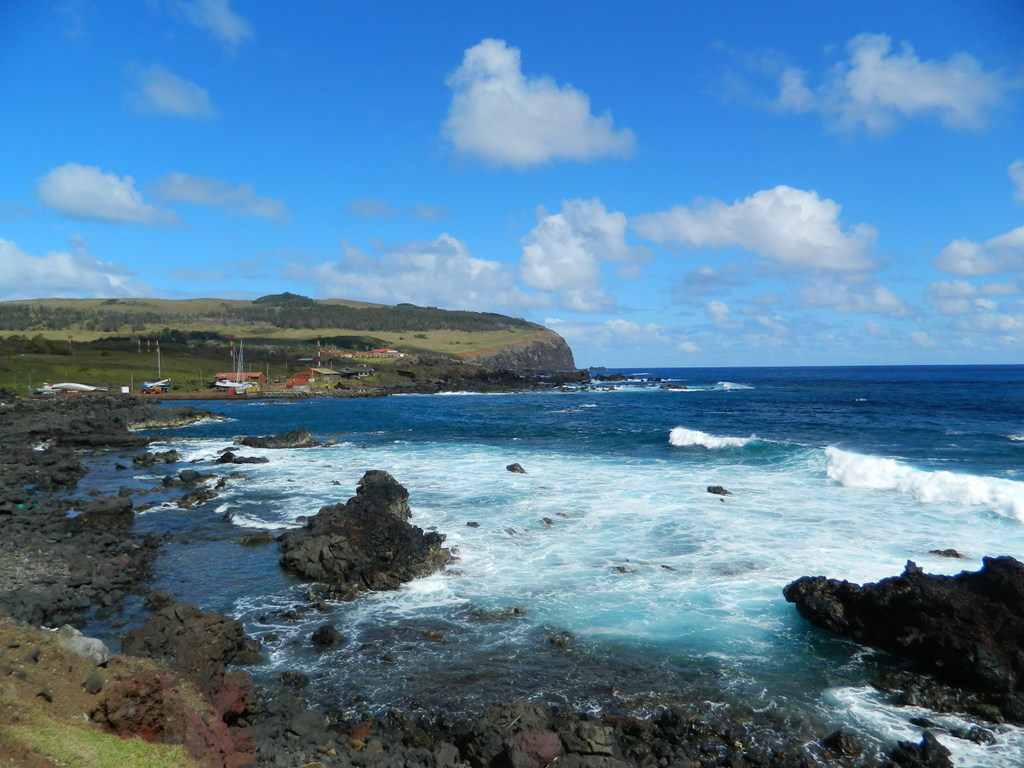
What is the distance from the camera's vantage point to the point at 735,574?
16891 mm

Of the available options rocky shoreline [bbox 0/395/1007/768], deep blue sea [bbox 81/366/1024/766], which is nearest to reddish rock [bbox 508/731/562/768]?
rocky shoreline [bbox 0/395/1007/768]

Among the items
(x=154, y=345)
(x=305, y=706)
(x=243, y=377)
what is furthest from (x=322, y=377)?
A: (x=305, y=706)

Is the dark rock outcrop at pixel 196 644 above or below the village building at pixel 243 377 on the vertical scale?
below

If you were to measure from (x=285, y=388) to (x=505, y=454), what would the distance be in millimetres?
69214

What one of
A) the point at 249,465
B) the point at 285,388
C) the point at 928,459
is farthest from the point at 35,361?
the point at 928,459

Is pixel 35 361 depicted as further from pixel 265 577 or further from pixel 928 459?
pixel 928 459

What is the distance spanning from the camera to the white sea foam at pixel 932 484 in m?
22.9

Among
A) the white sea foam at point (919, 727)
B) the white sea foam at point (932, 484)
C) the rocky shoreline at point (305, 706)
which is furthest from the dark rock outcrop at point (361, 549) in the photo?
the white sea foam at point (932, 484)

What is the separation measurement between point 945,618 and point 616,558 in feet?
27.2

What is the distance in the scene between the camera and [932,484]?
25.2m

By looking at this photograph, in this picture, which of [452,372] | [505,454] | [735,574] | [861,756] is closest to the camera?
[861,756]

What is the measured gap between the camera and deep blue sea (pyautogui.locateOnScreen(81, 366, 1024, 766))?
1139 centimetres

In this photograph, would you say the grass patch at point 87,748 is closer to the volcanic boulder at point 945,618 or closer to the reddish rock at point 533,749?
the reddish rock at point 533,749

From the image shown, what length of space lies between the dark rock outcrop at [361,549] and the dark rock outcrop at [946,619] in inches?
396
